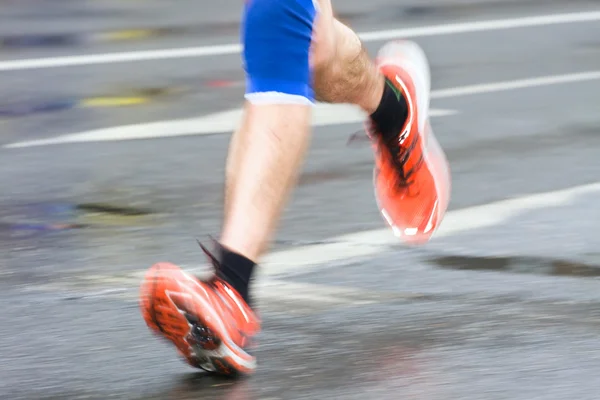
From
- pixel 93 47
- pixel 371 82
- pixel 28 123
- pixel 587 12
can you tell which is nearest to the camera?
pixel 371 82

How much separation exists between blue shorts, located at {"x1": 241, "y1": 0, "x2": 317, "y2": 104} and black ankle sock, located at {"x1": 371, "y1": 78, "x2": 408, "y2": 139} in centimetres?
69

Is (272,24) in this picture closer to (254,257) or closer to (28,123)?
(254,257)

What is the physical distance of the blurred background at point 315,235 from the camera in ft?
11.5

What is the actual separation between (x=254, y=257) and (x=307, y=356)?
0.82 feet

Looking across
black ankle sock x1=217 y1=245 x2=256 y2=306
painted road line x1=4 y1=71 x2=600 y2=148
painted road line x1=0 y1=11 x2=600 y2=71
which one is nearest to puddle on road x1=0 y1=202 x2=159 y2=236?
painted road line x1=4 y1=71 x2=600 y2=148

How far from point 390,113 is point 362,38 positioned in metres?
6.24

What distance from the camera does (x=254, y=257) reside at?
11.5ft

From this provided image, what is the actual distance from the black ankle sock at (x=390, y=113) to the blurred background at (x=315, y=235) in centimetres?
38

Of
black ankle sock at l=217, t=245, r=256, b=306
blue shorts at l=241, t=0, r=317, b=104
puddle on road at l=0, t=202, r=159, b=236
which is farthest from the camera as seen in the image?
puddle on road at l=0, t=202, r=159, b=236

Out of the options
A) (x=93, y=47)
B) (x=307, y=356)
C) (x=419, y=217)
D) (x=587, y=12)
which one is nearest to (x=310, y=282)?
(x=419, y=217)

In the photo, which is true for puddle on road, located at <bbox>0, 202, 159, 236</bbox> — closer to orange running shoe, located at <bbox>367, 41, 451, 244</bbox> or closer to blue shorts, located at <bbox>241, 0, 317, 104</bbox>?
orange running shoe, located at <bbox>367, 41, 451, 244</bbox>

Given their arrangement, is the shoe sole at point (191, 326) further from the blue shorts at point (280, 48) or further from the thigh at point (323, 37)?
the thigh at point (323, 37)

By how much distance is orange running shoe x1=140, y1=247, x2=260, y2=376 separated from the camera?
10.9ft

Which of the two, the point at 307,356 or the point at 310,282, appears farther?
the point at 310,282
